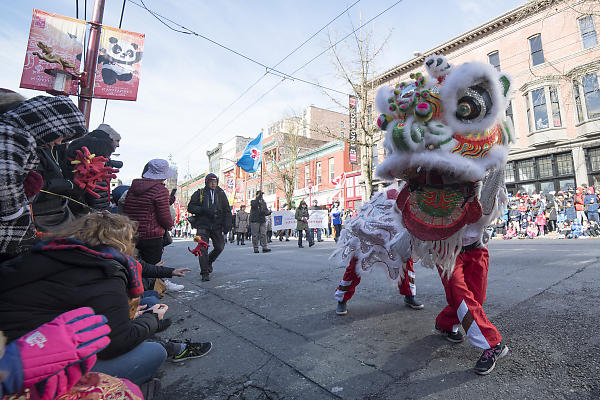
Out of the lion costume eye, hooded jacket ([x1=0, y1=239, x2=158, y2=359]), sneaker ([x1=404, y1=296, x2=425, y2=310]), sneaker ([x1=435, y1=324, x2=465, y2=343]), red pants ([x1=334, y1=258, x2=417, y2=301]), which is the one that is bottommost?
sneaker ([x1=435, y1=324, x2=465, y2=343])

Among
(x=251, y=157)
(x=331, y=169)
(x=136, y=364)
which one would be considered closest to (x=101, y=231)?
(x=136, y=364)

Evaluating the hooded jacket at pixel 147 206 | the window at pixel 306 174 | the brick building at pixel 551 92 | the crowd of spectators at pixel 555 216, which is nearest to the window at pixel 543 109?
the brick building at pixel 551 92

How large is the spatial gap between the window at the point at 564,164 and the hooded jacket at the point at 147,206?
839 inches

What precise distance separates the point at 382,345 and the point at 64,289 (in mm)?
1940

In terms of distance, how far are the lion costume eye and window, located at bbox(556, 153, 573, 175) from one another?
20683 mm

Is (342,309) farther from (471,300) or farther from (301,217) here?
(301,217)

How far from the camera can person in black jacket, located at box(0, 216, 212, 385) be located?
1220 millimetres

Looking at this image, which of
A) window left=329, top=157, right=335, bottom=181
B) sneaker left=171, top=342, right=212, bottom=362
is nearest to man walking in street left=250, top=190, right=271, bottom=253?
sneaker left=171, top=342, right=212, bottom=362

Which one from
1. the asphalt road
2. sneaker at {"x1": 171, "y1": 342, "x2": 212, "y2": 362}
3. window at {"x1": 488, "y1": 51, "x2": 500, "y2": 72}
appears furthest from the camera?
window at {"x1": 488, "y1": 51, "x2": 500, "y2": 72}

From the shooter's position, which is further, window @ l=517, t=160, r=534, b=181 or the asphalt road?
window @ l=517, t=160, r=534, b=181

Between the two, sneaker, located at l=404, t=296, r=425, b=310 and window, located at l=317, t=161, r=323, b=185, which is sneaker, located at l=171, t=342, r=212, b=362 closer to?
sneaker, located at l=404, t=296, r=425, b=310

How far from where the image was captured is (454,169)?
1.78 meters

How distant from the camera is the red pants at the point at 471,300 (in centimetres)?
189

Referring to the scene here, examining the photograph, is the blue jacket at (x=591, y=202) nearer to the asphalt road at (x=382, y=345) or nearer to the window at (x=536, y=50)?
the asphalt road at (x=382, y=345)
